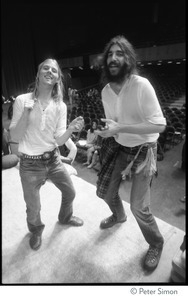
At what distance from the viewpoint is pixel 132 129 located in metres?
1.50

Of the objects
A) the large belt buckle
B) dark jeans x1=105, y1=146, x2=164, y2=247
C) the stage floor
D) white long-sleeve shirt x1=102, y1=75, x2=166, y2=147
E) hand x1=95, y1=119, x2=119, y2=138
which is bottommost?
the stage floor

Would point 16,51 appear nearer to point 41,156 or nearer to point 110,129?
point 41,156

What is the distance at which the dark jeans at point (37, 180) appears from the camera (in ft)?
5.77

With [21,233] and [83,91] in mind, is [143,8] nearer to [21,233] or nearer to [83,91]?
[83,91]

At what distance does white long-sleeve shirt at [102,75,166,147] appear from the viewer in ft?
4.89

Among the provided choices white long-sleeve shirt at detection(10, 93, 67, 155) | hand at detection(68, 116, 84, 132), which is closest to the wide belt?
hand at detection(68, 116, 84, 132)

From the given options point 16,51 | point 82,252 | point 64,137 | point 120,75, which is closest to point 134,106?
point 120,75

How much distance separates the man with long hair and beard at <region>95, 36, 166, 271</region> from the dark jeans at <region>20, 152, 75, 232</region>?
423 millimetres

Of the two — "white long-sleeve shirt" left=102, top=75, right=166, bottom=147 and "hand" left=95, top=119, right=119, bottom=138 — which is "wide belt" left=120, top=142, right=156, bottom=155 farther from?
"hand" left=95, top=119, right=119, bottom=138

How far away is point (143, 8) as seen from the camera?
13.1m

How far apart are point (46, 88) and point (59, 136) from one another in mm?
409

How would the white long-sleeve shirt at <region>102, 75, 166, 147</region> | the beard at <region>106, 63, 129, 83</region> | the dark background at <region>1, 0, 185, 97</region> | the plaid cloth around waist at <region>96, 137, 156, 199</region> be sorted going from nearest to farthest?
the white long-sleeve shirt at <region>102, 75, 166, 147</region> < the beard at <region>106, 63, 129, 83</region> < the plaid cloth around waist at <region>96, 137, 156, 199</region> < the dark background at <region>1, 0, 185, 97</region>

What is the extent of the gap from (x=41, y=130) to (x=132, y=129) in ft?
2.42

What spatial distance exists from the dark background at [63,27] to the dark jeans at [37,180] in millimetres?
12558
